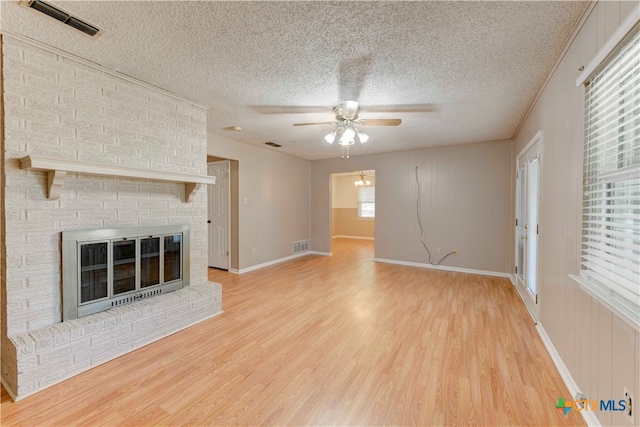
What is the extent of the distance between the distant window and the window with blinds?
7854 millimetres

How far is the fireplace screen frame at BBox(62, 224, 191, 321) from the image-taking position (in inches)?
82.6

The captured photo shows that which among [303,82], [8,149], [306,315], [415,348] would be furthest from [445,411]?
[8,149]

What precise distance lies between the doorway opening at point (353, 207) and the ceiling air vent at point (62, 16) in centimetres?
782

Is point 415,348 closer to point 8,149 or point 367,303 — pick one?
point 367,303

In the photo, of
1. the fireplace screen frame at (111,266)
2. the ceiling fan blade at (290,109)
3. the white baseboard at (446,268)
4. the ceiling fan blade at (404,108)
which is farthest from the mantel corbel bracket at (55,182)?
the white baseboard at (446,268)

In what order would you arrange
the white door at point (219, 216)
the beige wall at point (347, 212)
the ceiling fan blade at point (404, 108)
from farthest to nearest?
the beige wall at point (347, 212), the white door at point (219, 216), the ceiling fan blade at point (404, 108)

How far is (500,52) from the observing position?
6.70 ft

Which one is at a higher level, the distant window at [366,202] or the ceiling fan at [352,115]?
the ceiling fan at [352,115]

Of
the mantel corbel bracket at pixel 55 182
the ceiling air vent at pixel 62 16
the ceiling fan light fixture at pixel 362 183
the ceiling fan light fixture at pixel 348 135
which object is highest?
the ceiling air vent at pixel 62 16

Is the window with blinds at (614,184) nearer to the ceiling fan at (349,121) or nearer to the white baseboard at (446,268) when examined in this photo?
the ceiling fan at (349,121)

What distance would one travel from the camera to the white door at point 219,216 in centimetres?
509

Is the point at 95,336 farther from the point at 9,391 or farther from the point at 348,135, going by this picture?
the point at 348,135

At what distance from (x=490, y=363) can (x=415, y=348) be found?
575 millimetres

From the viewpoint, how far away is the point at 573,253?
1821 mm
